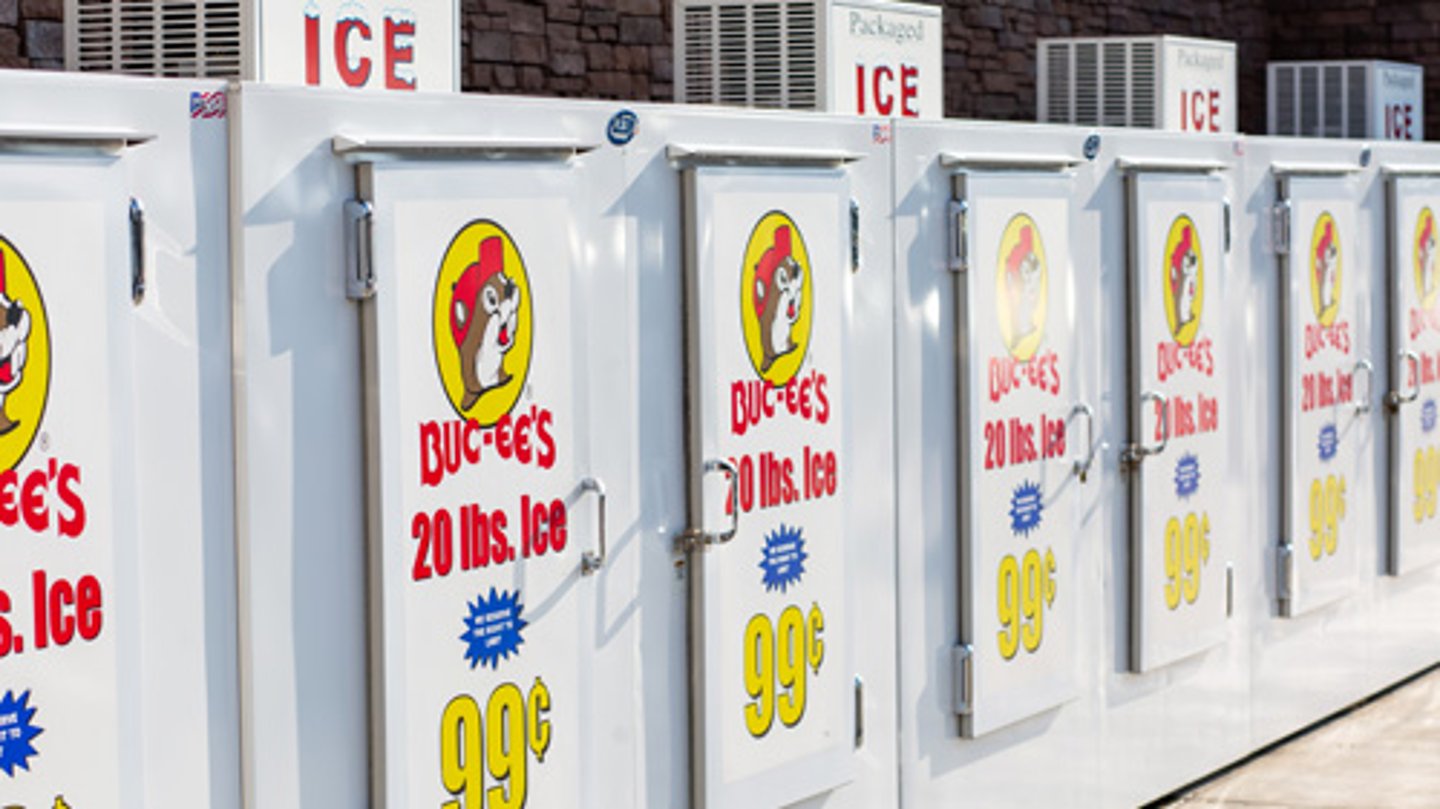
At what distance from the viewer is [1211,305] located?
8109 mm

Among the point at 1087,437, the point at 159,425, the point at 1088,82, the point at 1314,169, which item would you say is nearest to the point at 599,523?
the point at 159,425

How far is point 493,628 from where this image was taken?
5.10 m

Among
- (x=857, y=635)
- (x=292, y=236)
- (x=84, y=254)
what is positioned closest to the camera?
(x=84, y=254)

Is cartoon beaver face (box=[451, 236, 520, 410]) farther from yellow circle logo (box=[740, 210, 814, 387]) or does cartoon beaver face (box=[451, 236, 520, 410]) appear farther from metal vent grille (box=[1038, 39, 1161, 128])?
metal vent grille (box=[1038, 39, 1161, 128])

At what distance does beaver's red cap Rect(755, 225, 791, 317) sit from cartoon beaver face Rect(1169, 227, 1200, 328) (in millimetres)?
2126

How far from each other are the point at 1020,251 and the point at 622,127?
1787mm

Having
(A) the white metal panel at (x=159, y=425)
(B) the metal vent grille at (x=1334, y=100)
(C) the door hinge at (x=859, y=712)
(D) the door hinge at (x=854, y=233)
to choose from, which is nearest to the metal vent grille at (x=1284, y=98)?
(B) the metal vent grille at (x=1334, y=100)

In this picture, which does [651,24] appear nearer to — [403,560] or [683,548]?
[683,548]

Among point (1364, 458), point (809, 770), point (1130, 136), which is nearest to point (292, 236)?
point (809, 770)

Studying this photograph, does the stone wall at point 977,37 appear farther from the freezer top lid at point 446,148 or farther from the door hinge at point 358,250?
the door hinge at point 358,250

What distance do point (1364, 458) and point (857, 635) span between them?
3.42m

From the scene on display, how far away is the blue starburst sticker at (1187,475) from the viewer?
794 cm

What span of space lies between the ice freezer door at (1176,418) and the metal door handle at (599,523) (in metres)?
2.67

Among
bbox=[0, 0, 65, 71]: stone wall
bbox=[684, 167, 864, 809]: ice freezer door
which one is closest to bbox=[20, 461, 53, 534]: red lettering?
bbox=[684, 167, 864, 809]: ice freezer door
